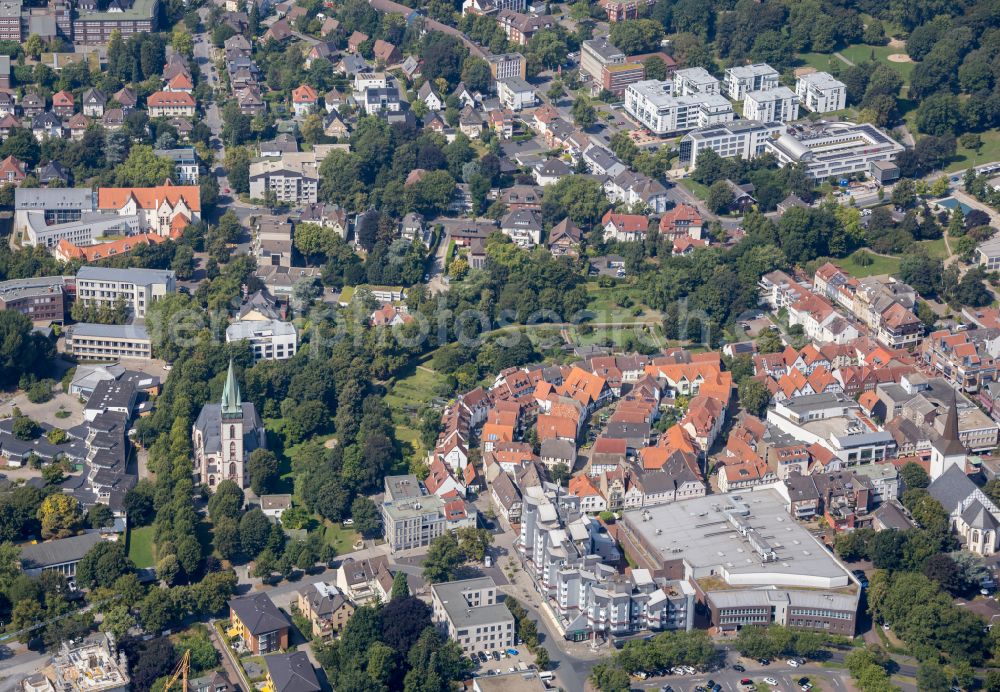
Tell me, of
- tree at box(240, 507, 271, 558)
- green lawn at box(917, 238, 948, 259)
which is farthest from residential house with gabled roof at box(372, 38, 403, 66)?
tree at box(240, 507, 271, 558)

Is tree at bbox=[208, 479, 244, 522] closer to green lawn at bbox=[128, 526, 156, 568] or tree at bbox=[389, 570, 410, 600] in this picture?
green lawn at bbox=[128, 526, 156, 568]

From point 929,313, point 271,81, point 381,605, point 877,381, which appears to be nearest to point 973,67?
point 929,313

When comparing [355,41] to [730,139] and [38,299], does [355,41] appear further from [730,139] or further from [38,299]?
[38,299]

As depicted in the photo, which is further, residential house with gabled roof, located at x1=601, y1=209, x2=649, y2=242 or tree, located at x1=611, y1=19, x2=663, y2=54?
tree, located at x1=611, y1=19, x2=663, y2=54

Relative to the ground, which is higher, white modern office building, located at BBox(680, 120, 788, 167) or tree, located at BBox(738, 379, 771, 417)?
white modern office building, located at BBox(680, 120, 788, 167)

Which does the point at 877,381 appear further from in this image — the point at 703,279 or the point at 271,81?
the point at 271,81
